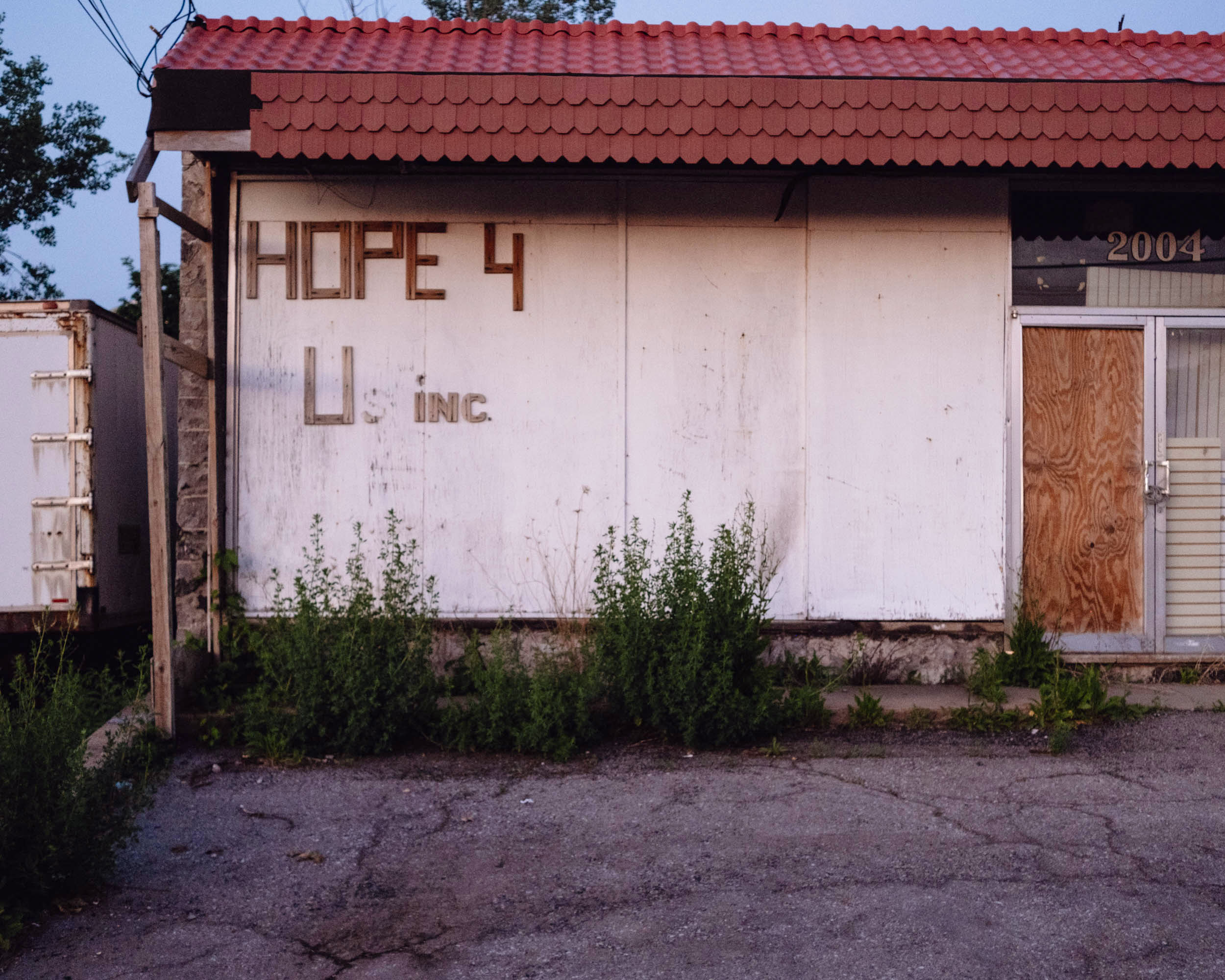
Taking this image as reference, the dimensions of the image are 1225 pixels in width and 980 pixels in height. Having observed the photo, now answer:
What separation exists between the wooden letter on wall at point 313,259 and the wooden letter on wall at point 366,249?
1.3 inches

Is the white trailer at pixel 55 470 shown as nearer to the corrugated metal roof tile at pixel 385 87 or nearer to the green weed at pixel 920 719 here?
the corrugated metal roof tile at pixel 385 87

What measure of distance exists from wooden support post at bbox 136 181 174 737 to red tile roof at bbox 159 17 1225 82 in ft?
4.10

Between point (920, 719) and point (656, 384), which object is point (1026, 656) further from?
point (656, 384)

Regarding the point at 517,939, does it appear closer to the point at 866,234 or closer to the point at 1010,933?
the point at 1010,933

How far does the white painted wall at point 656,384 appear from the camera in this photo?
6582 millimetres

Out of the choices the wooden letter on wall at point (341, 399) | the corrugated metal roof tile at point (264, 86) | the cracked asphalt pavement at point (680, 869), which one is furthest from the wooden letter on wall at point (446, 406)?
the cracked asphalt pavement at point (680, 869)

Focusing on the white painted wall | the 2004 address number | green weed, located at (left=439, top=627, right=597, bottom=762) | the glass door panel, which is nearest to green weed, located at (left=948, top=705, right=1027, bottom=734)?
the white painted wall

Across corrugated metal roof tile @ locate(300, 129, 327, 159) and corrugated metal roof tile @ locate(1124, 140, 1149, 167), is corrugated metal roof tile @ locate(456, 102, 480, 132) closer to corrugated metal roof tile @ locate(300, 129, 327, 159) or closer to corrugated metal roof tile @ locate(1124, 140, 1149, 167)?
corrugated metal roof tile @ locate(300, 129, 327, 159)

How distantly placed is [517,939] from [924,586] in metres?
4.07

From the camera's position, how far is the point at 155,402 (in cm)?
542

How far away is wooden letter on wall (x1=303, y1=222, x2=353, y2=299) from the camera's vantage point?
658 centimetres

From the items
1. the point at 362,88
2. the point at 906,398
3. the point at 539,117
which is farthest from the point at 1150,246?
the point at 362,88

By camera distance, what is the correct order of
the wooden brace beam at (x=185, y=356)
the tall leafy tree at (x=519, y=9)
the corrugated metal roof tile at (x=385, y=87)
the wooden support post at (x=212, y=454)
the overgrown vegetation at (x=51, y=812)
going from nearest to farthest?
the overgrown vegetation at (x=51, y=812)
the wooden brace beam at (x=185, y=356)
the corrugated metal roof tile at (x=385, y=87)
the wooden support post at (x=212, y=454)
the tall leafy tree at (x=519, y=9)

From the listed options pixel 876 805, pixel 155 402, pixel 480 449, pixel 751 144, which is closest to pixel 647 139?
pixel 751 144
